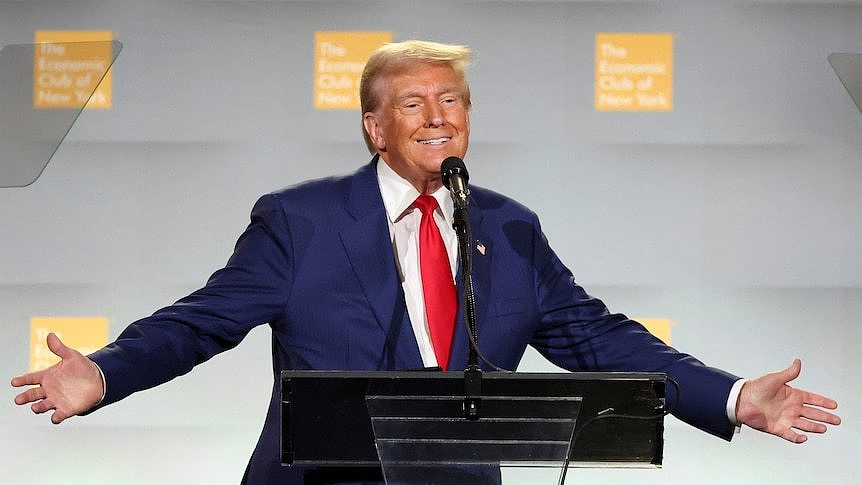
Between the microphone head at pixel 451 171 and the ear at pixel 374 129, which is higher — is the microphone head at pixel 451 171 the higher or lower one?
the lower one

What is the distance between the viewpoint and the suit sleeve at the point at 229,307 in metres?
2.30

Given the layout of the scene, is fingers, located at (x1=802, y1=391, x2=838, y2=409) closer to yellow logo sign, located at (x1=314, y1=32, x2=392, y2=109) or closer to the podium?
the podium

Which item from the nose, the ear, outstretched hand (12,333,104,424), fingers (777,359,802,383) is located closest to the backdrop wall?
the ear

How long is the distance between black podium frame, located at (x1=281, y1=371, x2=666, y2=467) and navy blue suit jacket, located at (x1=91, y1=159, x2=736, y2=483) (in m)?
0.47

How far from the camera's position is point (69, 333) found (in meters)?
4.01

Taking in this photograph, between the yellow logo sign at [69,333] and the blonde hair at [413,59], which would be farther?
the yellow logo sign at [69,333]

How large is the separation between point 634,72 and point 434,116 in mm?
1585

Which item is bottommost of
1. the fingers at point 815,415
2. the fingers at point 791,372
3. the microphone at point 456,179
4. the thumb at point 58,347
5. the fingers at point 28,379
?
the fingers at point 815,415

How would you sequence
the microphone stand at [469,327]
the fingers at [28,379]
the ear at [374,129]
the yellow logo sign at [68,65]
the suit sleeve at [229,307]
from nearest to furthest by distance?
the microphone stand at [469,327], the fingers at [28,379], the suit sleeve at [229,307], the ear at [374,129], the yellow logo sign at [68,65]

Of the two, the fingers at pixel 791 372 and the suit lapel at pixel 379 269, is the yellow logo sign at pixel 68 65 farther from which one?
the fingers at pixel 791 372

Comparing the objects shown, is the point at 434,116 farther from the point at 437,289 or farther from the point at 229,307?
the point at 229,307

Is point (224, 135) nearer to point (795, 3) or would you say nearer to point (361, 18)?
point (361, 18)

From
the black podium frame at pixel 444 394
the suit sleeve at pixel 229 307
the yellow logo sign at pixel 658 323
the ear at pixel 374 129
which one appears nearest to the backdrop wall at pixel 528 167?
the yellow logo sign at pixel 658 323

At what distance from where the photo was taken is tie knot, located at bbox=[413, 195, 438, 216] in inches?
99.5
